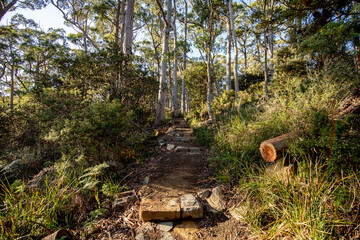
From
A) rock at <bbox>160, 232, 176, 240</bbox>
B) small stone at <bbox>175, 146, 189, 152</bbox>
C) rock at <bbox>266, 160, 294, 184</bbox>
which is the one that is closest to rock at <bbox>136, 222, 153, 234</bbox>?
rock at <bbox>160, 232, 176, 240</bbox>

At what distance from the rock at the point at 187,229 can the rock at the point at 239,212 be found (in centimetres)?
50

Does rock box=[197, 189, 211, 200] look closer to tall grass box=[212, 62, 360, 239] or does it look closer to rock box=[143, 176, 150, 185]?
tall grass box=[212, 62, 360, 239]

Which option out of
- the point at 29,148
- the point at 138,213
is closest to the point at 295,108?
the point at 138,213

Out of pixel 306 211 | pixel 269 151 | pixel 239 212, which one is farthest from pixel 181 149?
pixel 306 211

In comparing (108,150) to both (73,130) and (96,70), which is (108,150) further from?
(96,70)

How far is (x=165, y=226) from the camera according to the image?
6.23 feet

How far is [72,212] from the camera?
222 centimetres

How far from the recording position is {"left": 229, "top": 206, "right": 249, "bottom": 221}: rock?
6.11 ft

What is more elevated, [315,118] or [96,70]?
[96,70]

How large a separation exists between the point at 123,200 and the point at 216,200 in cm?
139

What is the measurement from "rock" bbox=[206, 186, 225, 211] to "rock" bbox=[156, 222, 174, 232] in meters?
0.63

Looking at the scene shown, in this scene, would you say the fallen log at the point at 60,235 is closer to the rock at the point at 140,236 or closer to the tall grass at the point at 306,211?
the rock at the point at 140,236

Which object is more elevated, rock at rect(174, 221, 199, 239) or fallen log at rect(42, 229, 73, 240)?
fallen log at rect(42, 229, 73, 240)

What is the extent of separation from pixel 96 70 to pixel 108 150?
3681 mm
